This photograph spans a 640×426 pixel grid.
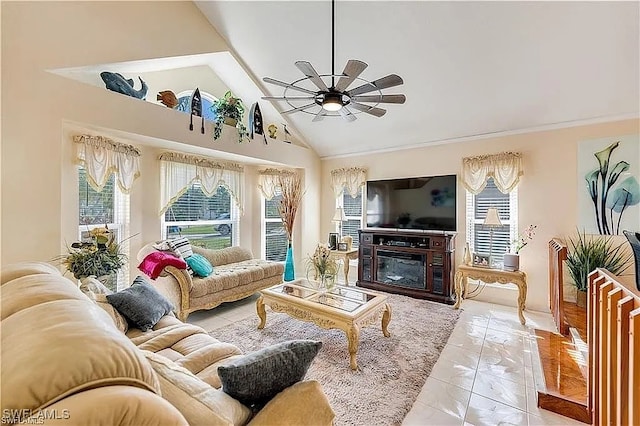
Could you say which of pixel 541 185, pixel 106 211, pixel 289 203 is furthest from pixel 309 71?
pixel 541 185

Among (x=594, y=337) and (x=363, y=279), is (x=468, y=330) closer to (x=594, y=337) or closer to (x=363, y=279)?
(x=594, y=337)

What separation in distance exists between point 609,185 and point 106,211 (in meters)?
6.15

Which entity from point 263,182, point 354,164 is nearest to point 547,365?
point 354,164

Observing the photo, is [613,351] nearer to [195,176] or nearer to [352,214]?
[352,214]

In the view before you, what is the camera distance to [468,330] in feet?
10.6

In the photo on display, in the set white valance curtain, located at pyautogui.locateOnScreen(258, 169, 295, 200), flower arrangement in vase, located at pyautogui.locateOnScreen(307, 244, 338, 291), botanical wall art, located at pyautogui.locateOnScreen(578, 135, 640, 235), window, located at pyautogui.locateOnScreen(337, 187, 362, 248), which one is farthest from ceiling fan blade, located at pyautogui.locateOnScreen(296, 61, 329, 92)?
botanical wall art, located at pyautogui.locateOnScreen(578, 135, 640, 235)

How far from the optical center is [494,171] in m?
4.07

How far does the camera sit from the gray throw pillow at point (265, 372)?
109 centimetres

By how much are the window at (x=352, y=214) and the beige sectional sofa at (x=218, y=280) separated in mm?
1818

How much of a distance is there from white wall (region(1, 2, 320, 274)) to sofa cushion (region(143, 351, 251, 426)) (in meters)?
2.41

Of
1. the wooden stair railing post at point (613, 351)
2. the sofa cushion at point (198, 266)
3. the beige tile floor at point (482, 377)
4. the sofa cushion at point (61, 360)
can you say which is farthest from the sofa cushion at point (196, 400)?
the sofa cushion at point (198, 266)

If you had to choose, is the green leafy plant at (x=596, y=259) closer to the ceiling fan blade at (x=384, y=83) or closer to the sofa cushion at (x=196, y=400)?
the ceiling fan blade at (x=384, y=83)

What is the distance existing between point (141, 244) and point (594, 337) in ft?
15.1

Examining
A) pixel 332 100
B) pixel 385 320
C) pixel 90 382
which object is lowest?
pixel 385 320
